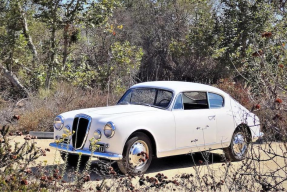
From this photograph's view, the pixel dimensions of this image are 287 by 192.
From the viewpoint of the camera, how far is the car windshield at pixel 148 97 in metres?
9.05

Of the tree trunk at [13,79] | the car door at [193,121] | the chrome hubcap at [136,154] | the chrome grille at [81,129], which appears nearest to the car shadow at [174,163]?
the car door at [193,121]

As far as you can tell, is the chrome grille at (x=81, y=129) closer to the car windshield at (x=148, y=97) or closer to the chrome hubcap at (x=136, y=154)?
the chrome hubcap at (x=136, y=154)

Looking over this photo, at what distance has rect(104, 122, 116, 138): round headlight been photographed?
25.8 feet

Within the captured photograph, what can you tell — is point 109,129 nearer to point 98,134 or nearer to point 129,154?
point 98,134

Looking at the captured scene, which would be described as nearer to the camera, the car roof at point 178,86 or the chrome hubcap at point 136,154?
the chrome hubcap at point 136,154

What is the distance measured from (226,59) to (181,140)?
14.4m

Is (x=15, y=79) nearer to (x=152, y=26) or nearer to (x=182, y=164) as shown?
(x=182, y=164)

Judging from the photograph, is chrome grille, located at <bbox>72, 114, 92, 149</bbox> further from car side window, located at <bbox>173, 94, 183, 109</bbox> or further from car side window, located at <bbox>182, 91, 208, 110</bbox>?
car side window, located at <bbox>182, 91, 208, 110</bbox>

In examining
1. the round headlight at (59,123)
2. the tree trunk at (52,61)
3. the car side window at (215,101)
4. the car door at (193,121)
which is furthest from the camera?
the tree trunk at (52,61)

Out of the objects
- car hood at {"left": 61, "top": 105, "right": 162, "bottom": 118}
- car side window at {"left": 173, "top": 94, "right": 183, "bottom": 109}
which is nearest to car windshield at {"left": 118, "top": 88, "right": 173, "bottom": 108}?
car side window at {"left": 173, "top": 94, "right": 183, "bottom": 109}

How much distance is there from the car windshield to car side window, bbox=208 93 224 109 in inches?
38.4

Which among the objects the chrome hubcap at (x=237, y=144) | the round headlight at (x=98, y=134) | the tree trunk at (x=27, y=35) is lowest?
the chrome hubcap at (x=237, y=144)

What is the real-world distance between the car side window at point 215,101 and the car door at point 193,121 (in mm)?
101

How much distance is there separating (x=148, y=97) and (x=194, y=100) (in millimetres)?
900
